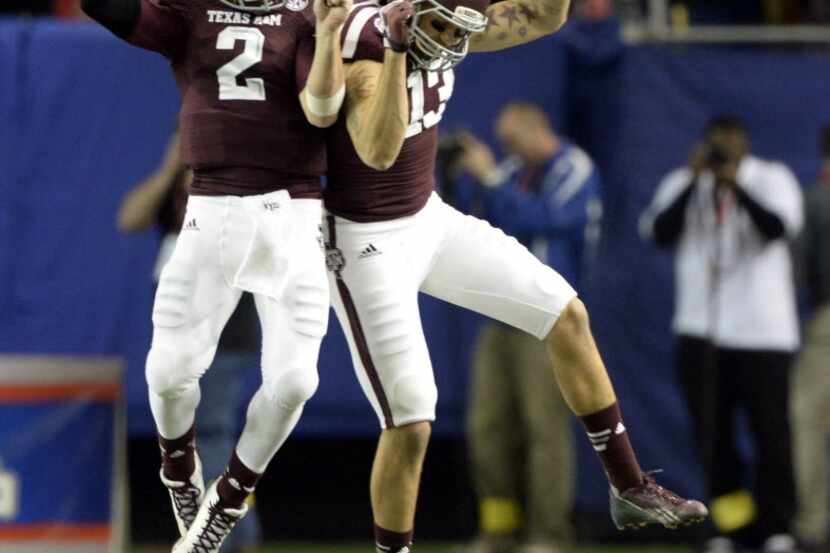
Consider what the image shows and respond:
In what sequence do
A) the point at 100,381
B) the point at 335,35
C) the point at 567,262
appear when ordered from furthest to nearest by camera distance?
the point at 567,262, the point at 100,381, the point at 335,35

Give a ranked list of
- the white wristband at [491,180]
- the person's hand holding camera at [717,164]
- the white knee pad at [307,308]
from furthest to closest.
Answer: the person's hand holding camera at [717,164] < the white wristband at [491,180] < the white knee pad at [307,308]

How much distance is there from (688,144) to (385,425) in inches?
140

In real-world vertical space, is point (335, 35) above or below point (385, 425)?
above

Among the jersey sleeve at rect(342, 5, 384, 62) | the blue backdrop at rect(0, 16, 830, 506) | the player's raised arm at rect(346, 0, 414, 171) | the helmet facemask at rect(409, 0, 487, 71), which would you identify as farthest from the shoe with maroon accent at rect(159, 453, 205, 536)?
the blue backdrop at rect(0, 16, 830, 506)

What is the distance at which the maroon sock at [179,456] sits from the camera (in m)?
5.55

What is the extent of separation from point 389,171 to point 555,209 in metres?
2.54

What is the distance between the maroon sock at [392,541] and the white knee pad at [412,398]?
342 millimetres

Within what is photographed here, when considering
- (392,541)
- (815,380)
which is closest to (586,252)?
(815,380)

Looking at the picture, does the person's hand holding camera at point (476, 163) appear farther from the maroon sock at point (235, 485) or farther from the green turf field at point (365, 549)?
the maroon sock at point (235, 485)

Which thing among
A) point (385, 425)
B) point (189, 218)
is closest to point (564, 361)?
point (385, 425)

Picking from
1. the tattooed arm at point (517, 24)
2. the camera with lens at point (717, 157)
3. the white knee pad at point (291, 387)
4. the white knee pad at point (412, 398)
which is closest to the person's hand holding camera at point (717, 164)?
the camera with lens at point (717, 157)

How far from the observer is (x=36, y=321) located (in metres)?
8.51

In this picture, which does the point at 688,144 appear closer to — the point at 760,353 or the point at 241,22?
the point at 760,353

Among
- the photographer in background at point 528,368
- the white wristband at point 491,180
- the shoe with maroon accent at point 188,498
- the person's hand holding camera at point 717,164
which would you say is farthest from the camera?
the person's hand holding camera at point 717,164
